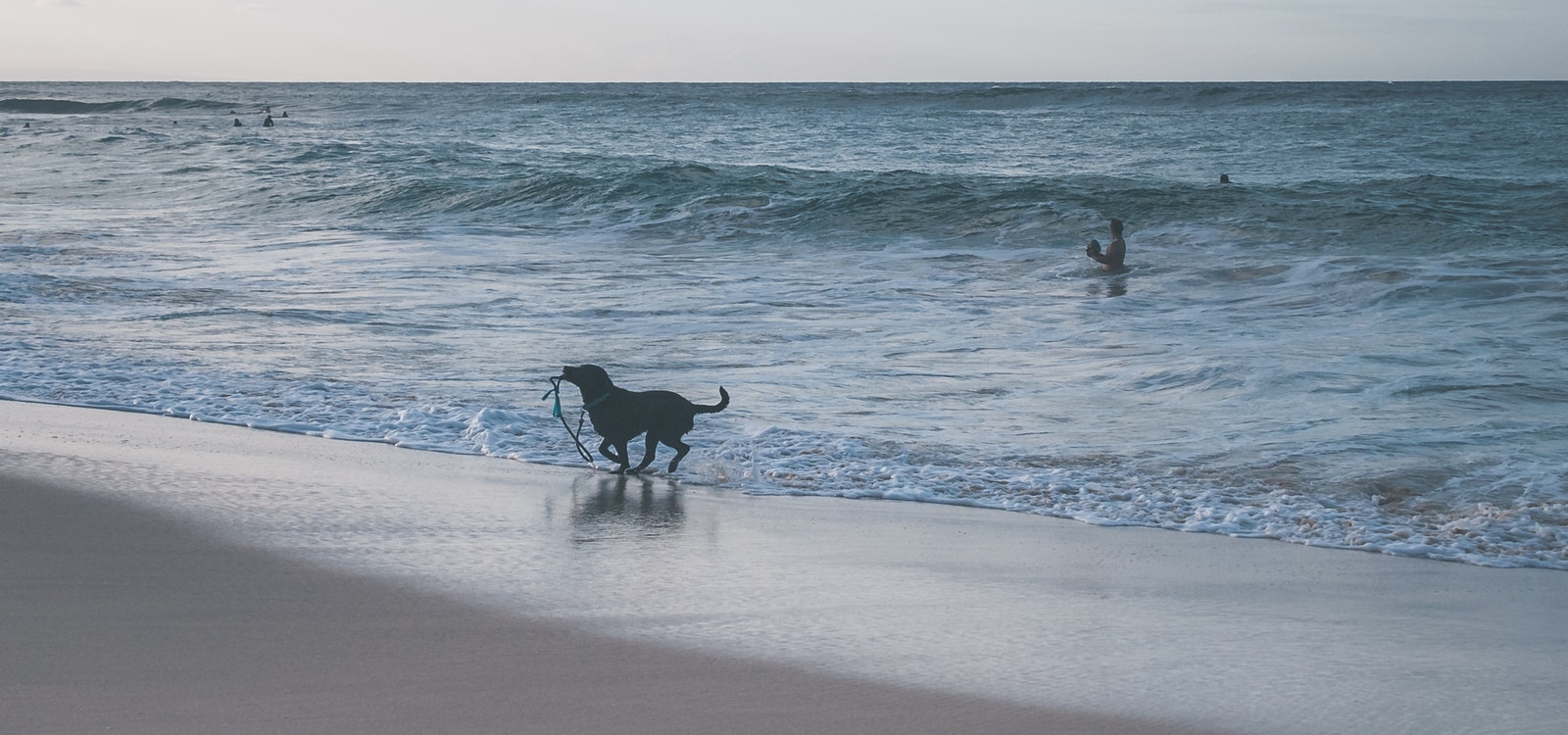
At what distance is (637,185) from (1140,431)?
1584 centimetres

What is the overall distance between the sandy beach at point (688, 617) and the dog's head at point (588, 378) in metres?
0.45

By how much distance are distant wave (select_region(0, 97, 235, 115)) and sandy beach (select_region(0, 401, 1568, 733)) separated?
246ft

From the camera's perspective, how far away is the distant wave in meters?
71.6

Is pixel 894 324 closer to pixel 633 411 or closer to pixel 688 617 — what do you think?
pixel 633 411

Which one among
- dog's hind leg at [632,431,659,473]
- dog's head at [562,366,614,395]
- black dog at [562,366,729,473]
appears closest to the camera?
dog's head at [562,366,614,395]

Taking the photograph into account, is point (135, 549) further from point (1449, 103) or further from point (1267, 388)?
point (1449, 103)

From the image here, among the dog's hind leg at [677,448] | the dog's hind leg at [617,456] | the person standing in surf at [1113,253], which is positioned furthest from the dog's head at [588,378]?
the person standing in surf at [1113,253]

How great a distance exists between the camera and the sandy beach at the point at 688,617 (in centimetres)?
319

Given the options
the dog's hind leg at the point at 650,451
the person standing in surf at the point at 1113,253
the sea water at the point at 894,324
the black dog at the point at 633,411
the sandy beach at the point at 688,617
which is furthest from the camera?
the person standing in surf at the point at 1113,253

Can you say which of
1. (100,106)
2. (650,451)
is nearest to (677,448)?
(650,451)

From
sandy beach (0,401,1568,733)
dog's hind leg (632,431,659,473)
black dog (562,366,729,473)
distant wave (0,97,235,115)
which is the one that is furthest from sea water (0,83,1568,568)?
distant wave (0,97,235,115)

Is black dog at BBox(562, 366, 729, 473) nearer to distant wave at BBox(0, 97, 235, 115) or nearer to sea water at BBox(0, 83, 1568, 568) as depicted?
sea water at BBox(0, 83, 1568, 568)

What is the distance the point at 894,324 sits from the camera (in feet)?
34.0

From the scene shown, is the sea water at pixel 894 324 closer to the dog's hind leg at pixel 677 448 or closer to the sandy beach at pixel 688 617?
the dog's hind leg at pixel 677 448
